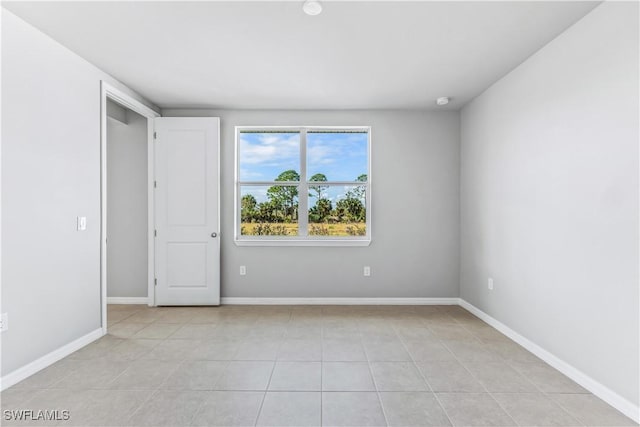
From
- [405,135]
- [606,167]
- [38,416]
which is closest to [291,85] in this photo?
[405,135]

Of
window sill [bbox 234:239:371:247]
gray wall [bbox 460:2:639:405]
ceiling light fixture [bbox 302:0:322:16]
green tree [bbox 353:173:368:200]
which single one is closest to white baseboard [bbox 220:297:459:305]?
window sill [bbox 234:239:371:247]

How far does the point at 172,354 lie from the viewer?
2.76 metres

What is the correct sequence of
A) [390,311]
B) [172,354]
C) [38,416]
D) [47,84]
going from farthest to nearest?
1. [390,311]
2. [172,354]
3. [47,84]
4. [38,416]

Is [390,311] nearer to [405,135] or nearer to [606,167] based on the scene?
[405,135]

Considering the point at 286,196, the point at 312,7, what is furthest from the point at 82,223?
the point at 312,7

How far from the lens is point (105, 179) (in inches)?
124

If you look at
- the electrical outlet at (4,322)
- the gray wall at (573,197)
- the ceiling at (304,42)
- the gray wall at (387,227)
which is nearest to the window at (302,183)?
the gray wall at (387,227)

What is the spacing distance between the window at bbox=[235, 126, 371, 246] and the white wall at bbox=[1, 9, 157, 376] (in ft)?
5.72

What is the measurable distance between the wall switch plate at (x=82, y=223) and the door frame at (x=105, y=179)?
210 millimetres

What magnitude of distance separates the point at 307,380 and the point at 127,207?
337cm

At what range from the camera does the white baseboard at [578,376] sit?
76.2 inches

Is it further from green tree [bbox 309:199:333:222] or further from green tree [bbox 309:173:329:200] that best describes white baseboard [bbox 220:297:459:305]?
green tree [bbox 309:173:329:200]

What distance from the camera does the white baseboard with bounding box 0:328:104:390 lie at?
7.25ft

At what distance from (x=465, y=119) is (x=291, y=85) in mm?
2233
